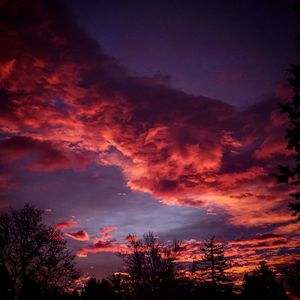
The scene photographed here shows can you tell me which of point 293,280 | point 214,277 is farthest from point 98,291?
point 293,280

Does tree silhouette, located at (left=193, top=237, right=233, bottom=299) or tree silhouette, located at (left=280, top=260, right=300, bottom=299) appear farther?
tree silhouette, located at (left=193, top=237, right=233, bottom=299)

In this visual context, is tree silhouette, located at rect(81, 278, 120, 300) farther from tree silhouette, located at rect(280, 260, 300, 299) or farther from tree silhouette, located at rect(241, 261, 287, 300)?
tree silhouette, located at rect(280, 260, 300, 299)

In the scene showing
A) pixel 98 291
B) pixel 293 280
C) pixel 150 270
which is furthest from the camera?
pixel 98 291

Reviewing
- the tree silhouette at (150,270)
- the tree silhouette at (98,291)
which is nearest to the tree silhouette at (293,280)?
the tree silhouette at (150,270)

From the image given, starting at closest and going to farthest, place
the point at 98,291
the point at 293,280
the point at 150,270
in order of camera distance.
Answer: the point at 293,280 < the point at 150,270 < the point at 98,291

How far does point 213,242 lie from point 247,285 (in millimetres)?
12414

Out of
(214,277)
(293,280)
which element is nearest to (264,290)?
(214,277)

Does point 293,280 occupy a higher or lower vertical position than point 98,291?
higher

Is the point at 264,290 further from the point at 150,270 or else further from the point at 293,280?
the point at 293,280

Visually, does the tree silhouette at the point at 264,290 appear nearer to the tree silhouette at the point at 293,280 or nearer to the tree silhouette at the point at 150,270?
the tree silhouette at the point at 150,270

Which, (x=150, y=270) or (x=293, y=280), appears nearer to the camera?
(x=293, y=280)

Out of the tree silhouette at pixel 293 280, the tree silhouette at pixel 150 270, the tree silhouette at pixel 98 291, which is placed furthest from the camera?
the tree silhouette at pixel 98 291

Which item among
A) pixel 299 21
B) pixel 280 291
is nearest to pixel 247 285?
pixel 280 291

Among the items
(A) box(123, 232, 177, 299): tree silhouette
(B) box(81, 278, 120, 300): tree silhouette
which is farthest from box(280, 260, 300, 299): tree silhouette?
(B) box(81, 278, 120, 300): tree silhouette
